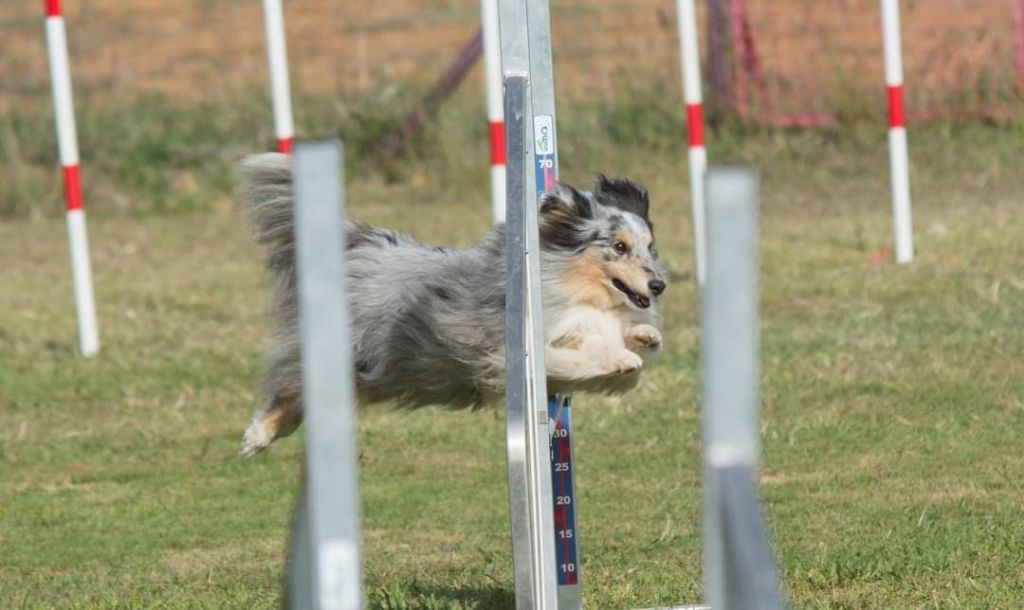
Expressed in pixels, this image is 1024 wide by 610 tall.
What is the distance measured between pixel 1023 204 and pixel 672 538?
19.1 ft

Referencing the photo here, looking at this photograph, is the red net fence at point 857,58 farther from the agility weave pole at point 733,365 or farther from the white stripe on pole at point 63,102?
the agility weave pole at point 733,365

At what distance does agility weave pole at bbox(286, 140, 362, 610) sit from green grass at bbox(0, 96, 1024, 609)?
2.55 m

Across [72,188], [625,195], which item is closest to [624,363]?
[625,195]

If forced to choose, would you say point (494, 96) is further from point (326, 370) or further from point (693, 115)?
point (326, 370)

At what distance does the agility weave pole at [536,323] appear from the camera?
11.2ft

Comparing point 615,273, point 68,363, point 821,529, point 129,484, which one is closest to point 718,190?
point 615,273

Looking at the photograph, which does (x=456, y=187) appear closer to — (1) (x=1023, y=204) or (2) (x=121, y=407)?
(1) (x=1023, y=204)

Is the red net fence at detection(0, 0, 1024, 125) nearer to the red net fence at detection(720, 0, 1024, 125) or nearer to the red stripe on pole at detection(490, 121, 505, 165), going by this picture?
the red net fence at detection(720, 0, 1024, 125)

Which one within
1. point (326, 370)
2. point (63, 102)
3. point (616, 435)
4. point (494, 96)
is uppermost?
point (63, 102)

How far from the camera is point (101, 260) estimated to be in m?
10.7

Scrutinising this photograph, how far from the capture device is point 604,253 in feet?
14.6

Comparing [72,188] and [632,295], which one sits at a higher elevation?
[72,188]

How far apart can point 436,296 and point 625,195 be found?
669 mm

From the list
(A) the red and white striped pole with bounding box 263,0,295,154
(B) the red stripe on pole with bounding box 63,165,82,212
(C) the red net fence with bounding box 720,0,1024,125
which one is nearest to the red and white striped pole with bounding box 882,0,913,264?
(A) the red and white striped pole with bounding box 263,0,295,154
